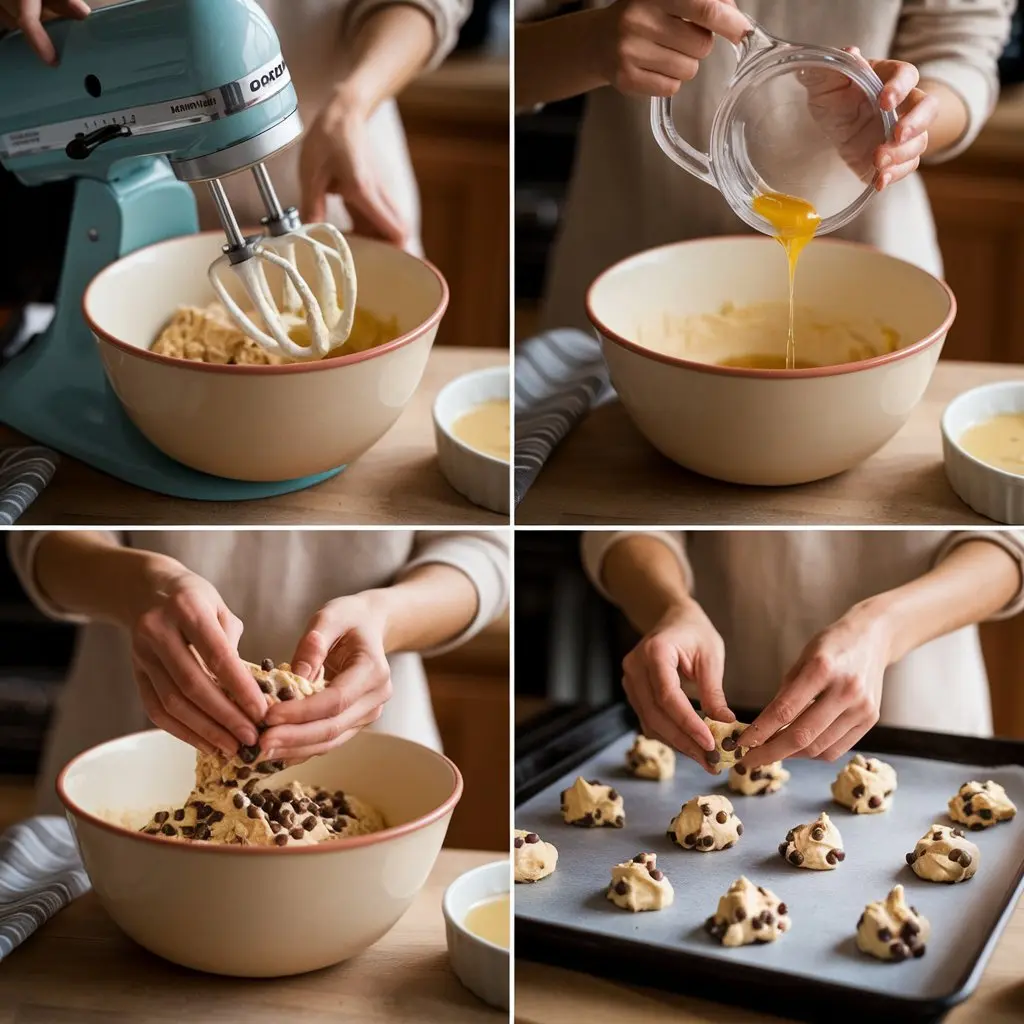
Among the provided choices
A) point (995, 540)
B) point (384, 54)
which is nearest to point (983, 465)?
point (995, 540)

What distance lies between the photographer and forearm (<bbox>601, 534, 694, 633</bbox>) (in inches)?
34.4

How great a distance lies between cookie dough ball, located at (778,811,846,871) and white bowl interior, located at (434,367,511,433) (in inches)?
14.4

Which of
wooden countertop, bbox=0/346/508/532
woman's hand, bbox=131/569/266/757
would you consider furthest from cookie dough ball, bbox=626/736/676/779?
woman's hand, bbox=131/569/266/757

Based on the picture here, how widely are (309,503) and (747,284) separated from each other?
357mm

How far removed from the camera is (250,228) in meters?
1.01

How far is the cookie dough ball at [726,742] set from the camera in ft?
2.53

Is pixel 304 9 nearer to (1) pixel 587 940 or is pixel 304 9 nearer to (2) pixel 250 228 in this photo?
(2) pixel 250 228

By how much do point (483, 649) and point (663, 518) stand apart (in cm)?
72

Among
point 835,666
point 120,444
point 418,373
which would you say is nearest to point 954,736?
point 835,666

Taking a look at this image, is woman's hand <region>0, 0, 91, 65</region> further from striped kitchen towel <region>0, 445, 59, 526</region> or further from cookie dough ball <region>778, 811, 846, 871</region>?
cookie dough ball <region>778, 811, 846, 871</region>

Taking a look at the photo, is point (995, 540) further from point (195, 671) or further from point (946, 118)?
point (195, 671)

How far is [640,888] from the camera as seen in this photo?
758 mm

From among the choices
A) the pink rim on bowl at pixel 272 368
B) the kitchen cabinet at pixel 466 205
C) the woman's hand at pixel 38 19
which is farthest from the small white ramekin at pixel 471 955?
the kitchen cabinet at pixel 466 205

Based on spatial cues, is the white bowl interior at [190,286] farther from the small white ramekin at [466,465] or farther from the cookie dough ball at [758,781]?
the cookie dough ball at [758,781]
